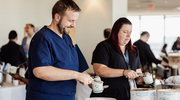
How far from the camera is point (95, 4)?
4695mm

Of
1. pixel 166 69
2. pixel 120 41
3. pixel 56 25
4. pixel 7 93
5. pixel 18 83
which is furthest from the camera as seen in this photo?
pixel 166 69

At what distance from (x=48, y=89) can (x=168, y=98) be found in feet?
2.09

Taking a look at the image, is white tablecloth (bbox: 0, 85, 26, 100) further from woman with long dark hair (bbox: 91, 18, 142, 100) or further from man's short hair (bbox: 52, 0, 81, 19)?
man's short hair (bbox: 52, 0, 81, 19)

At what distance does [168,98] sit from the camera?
56.8 inches

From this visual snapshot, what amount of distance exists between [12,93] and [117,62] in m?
1.16

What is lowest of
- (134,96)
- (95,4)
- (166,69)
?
(166,69)

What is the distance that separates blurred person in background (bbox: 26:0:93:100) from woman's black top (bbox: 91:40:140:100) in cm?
49

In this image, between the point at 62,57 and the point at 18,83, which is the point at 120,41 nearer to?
the point at 62,57

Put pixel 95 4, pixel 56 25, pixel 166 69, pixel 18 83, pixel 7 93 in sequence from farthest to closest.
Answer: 1. pixel 166 69
2. pixel 95 4
3. pixel 18 83
4. pixel 7 93
5. pixel 56 25

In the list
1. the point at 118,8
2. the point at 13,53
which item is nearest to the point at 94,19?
the point at 118,8

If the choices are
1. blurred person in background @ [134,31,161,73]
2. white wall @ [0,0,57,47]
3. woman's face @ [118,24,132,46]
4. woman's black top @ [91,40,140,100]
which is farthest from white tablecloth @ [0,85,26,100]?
blurred person in background @ [134,31,161,73]

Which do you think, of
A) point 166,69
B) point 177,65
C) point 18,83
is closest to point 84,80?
point 18,83

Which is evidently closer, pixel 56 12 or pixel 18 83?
pixel 56 12

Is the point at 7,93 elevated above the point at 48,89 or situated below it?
below
